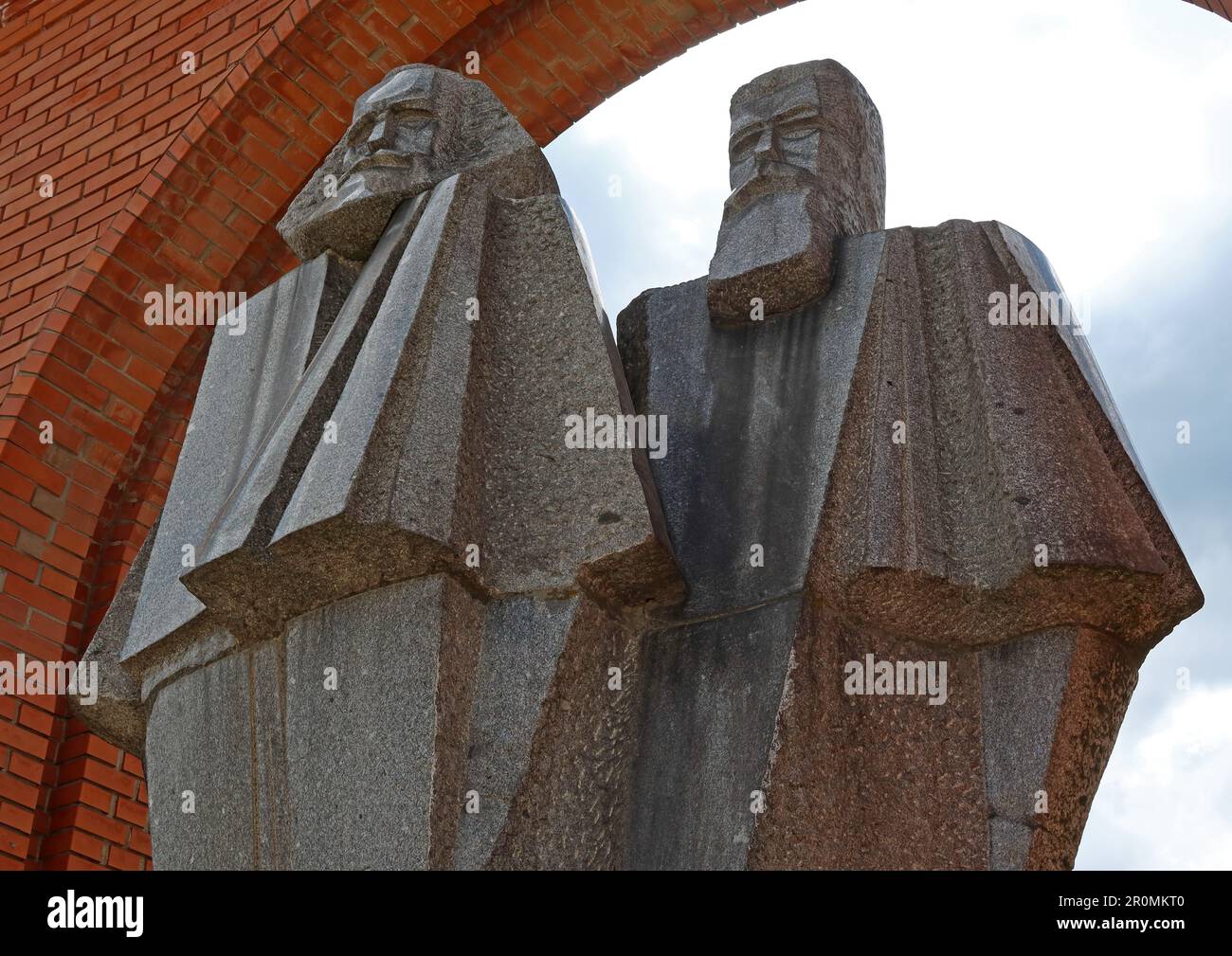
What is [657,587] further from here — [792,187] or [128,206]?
[128,206]

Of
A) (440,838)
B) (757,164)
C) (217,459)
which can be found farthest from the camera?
(757,164)

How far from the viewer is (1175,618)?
7.94 feet

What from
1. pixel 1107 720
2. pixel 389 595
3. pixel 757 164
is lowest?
pixel 1107 720

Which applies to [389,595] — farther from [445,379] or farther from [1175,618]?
[1175,618]

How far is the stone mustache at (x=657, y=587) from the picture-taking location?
2.30 meters

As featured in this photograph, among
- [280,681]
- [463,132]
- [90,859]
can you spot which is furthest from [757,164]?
[90,859]

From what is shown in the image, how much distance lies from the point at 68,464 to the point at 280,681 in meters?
2.87

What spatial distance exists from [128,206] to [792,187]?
9.75 feet

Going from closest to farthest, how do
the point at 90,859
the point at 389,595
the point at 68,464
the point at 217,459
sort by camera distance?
the point at 389,595 → the point at 217,459 → the point at 90,859 → the point at 68,464

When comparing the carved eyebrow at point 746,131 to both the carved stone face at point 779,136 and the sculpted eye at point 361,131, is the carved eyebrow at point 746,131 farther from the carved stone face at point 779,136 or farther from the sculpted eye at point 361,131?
the sculpted eye at point 361,131

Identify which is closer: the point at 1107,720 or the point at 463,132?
the point at 1107,720

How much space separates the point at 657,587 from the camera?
248 cm
